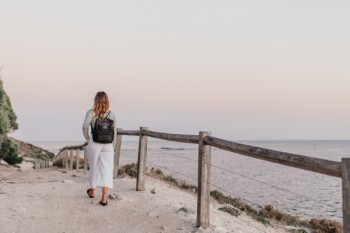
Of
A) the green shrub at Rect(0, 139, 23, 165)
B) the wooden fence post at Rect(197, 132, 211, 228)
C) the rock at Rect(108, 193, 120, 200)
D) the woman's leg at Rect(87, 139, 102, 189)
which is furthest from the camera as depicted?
the green shrub at Rect(0, 139, 23, 165)

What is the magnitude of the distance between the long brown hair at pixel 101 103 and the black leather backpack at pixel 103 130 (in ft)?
0.48

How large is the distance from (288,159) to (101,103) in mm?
4635

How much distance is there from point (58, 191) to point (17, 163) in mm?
20123

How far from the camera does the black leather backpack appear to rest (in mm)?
8500

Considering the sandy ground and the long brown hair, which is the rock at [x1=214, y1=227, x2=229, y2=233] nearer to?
the sandy ground

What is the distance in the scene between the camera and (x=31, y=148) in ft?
160

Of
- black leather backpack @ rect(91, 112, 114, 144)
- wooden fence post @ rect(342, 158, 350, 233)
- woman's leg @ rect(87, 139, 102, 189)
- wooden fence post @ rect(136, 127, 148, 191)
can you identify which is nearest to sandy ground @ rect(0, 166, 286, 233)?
wooden fence post @ rect(136, 127, 148, 191)

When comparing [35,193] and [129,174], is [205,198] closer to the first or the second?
[35,193]

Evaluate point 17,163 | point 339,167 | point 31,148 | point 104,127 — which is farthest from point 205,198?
point 31,148

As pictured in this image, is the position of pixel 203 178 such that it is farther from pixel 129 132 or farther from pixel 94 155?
pixel 129 132

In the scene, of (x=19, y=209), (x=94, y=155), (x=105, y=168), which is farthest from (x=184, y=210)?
(x=19, y=209)

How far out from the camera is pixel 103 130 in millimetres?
8562

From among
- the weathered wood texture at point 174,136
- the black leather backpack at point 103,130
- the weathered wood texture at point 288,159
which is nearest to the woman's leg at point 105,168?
the black leather backpack at point 103,130

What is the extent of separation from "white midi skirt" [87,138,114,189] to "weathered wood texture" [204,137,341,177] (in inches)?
109
